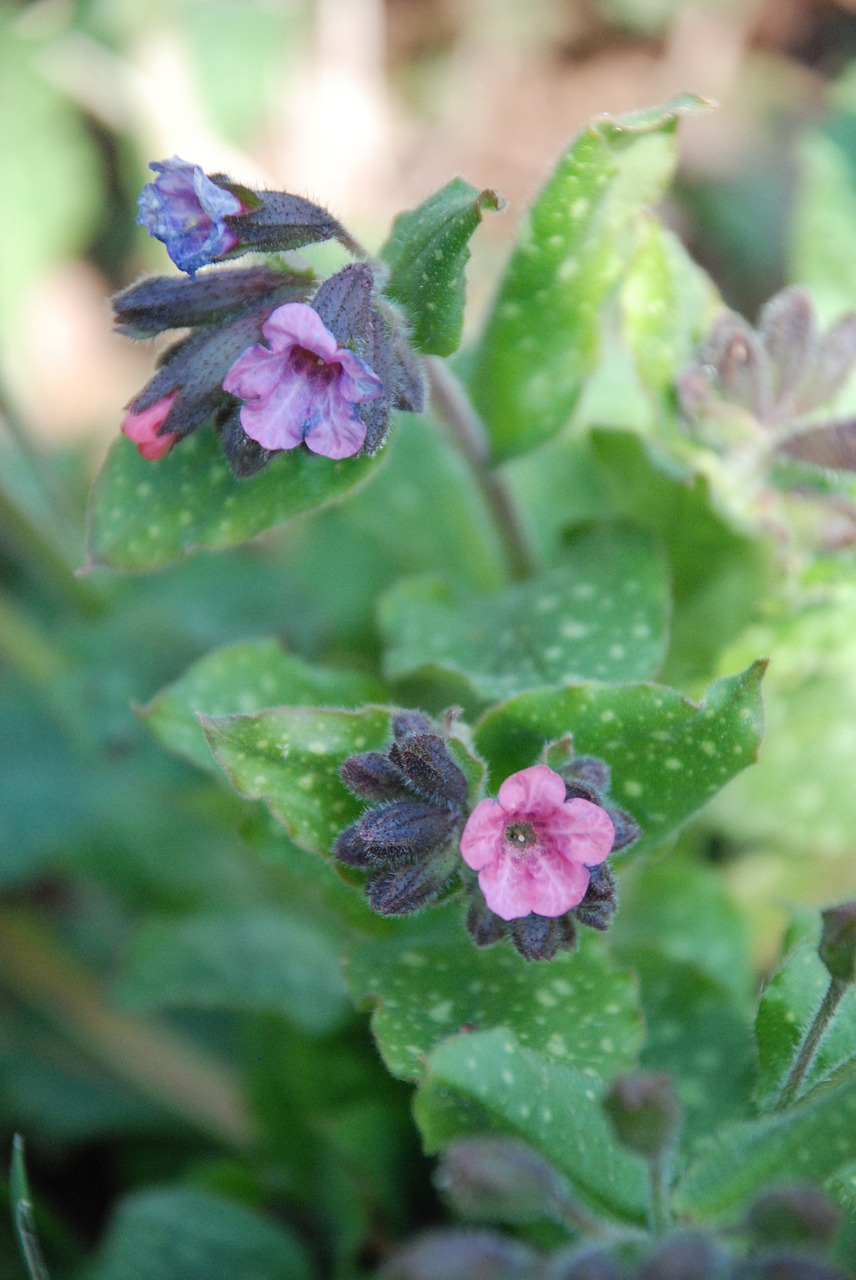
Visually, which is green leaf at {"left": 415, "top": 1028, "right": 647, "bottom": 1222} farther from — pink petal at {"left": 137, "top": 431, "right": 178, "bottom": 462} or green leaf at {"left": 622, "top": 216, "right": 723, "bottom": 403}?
green leaf at {"left": 622, "top": 216, "right": 723, "bottom": 403}

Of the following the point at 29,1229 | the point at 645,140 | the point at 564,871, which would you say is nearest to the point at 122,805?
the point at 29,1229

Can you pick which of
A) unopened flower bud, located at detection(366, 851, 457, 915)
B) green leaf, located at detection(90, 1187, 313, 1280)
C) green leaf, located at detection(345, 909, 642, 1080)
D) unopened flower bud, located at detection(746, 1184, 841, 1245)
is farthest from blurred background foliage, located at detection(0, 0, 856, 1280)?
unopened flower bud, located at detection(746, 1184, 841, 1245)

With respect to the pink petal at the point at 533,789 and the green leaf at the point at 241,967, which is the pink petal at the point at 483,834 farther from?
the green leaf at the point at 241,967

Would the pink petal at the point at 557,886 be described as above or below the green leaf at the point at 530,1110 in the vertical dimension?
above

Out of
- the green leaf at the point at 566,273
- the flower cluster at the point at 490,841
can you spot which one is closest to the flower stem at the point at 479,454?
the green leaf at the point at 566,273

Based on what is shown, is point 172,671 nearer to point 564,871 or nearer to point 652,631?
point 652,631

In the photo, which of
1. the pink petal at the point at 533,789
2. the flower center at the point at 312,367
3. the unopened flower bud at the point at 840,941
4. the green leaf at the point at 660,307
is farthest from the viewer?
the green leaf at the point at 660,307

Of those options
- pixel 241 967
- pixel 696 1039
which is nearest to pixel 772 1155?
pixel 696 1039

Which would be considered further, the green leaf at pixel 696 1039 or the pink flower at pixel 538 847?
the green leaf at pixel 696 1039
